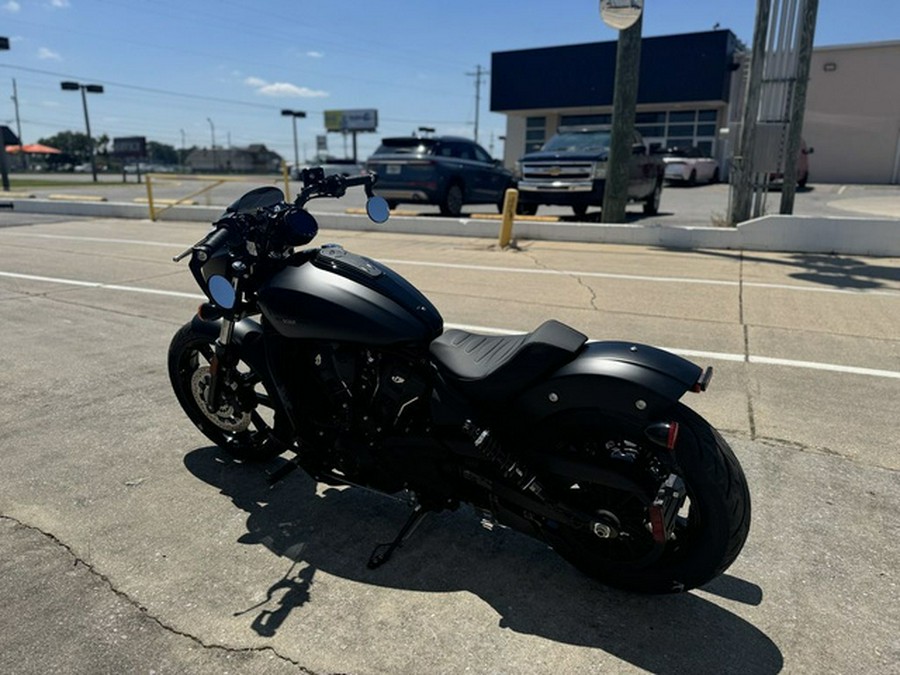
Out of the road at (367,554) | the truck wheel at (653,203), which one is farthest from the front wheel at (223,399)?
the truck wheel at (653,203)

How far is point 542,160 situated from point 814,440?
34.8 ft

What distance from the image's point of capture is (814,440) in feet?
12.9

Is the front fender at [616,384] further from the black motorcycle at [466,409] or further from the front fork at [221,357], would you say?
the front fork at [221,357]

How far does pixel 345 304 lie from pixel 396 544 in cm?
104

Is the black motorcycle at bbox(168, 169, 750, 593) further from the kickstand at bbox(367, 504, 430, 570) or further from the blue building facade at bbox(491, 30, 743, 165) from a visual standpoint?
the blue building facade at bbox(491, 30, 743, 165)

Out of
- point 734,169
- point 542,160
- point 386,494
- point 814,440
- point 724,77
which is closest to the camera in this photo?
point 386,494

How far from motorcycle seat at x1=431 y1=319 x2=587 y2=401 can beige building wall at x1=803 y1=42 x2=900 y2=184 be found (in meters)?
30.8

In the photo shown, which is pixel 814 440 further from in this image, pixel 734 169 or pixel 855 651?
pixel 734 169

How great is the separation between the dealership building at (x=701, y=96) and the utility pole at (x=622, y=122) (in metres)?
13.1

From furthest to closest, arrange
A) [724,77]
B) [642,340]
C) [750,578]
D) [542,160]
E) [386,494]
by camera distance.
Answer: [724,77] < [542,160] < [642,340] < [386,494] < [750,578]

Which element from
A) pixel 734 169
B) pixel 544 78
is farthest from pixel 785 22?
pixel 544 78

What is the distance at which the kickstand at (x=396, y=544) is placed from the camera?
2792mm

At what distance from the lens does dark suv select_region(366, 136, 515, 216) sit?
14.2m

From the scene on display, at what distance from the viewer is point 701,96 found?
3106 cm
